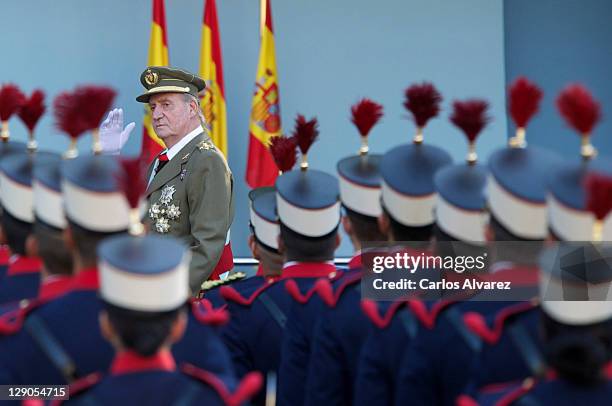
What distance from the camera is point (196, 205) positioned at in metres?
3.65

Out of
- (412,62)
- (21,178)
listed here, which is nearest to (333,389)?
(21,178)

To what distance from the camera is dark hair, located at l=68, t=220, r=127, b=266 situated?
80.6 inches

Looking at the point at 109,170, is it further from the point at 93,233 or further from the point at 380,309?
the point at 380,309

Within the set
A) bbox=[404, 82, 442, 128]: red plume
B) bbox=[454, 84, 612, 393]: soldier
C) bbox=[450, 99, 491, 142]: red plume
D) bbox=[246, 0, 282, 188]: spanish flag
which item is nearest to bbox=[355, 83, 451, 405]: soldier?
bbox=[404, 82, 442, 128]: red plume

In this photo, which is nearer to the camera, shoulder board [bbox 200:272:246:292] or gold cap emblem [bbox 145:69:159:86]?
shoulder board [bbox 200:272:246:292]

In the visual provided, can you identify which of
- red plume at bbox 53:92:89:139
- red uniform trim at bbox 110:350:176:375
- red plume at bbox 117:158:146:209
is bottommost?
red uniform trim at bbox 110:350:176:375

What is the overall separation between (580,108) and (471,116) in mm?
455

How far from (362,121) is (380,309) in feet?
2.10

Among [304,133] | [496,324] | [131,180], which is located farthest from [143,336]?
[304,133]

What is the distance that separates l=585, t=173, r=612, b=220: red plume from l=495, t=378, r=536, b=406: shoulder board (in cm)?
32

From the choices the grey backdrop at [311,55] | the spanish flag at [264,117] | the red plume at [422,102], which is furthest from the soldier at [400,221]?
the grey backdrop at [311,55]

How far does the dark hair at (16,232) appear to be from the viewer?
251cm

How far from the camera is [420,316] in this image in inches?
87.3

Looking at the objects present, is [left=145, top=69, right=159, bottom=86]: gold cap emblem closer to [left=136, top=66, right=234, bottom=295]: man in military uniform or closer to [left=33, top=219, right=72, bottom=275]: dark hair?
[left=136, top=66, right=234, bottom=295]: man in military uniform
